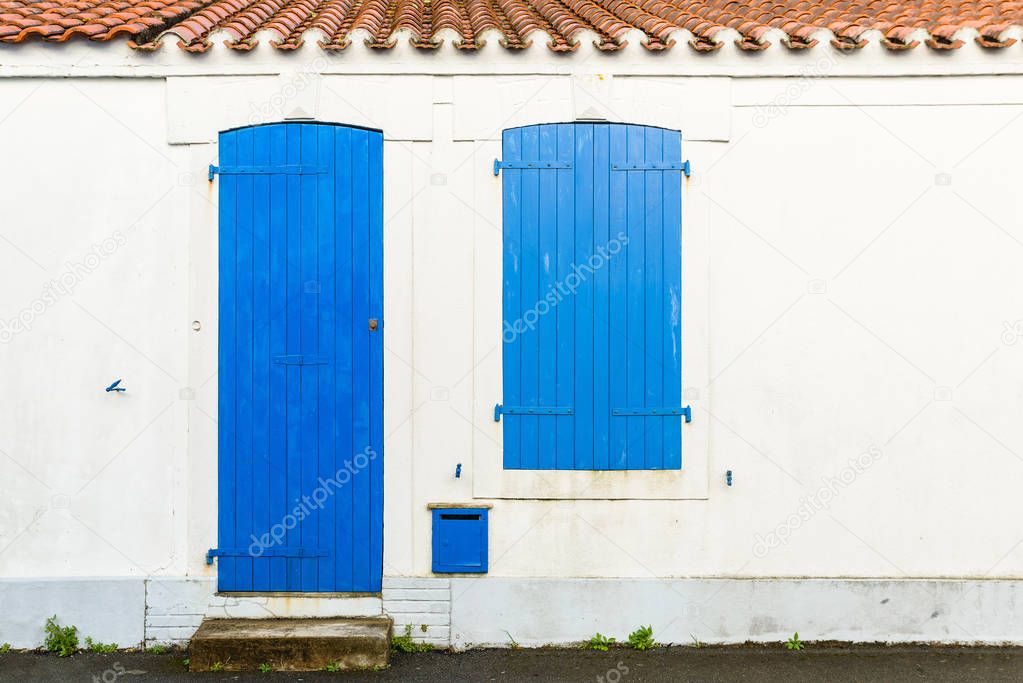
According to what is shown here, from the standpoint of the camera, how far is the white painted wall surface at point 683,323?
605 cm

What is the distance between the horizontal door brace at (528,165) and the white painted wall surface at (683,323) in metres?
0.09

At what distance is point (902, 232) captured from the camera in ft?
20.0

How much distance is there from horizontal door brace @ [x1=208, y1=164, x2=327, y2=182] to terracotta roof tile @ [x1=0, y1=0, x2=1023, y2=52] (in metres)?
A: 0.69

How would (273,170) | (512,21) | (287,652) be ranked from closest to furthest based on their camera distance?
(287,652)
(273,170)
(512,21)

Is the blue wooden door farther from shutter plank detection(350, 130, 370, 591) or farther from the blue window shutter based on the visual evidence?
the blue window shutter

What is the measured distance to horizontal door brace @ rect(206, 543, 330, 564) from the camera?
239 inches

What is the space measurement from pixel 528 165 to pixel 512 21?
144 cm

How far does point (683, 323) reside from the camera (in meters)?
6.08

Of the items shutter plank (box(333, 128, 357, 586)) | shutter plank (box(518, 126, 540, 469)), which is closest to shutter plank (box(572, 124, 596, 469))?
shutter plank (box(518, 126, 540, 469))

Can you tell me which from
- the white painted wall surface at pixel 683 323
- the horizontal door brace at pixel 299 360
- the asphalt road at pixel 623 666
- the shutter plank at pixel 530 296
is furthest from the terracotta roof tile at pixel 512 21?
the asphalt road at pixel 623 666

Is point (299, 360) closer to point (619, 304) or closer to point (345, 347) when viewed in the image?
point (345, 347)

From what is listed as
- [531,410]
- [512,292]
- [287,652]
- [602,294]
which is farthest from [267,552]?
[602,294]

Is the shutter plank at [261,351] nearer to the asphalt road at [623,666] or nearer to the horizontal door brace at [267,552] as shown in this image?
the horizontal door brace at [267,552]

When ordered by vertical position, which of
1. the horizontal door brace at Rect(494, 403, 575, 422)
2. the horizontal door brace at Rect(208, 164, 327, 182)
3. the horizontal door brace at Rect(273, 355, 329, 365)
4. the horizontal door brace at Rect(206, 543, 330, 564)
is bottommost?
the horizontal door brace at Rect(206, 543, 330, 564)
